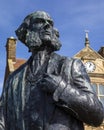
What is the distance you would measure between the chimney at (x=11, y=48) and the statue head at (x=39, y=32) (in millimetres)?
27955

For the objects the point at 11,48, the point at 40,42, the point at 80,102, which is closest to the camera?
the point at 80,102

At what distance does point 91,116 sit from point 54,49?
523 millimetres

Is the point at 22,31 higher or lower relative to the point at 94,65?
lower

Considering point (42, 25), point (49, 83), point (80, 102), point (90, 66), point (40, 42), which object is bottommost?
point (80, 102)

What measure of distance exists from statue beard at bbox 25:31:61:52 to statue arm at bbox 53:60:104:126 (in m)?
0.31

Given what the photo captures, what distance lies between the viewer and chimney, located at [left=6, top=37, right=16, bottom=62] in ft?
103

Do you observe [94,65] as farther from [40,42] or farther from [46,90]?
[46,90]

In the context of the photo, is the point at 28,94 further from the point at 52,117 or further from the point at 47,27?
the point at 47,27

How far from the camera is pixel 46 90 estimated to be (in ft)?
10.3

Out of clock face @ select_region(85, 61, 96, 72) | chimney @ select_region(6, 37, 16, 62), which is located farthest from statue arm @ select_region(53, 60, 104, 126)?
chimney @ select_region(6, 37, 16, 62)

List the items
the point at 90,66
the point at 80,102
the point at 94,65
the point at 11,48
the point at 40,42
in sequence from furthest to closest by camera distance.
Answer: the point at 11,48 → the point at 94,65 → the point at 90,66 → the point at 40,42 → the point at 80,102

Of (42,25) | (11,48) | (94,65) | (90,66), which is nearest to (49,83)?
(42,25)

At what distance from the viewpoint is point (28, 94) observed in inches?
128

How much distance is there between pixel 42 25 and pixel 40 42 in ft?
0.37
